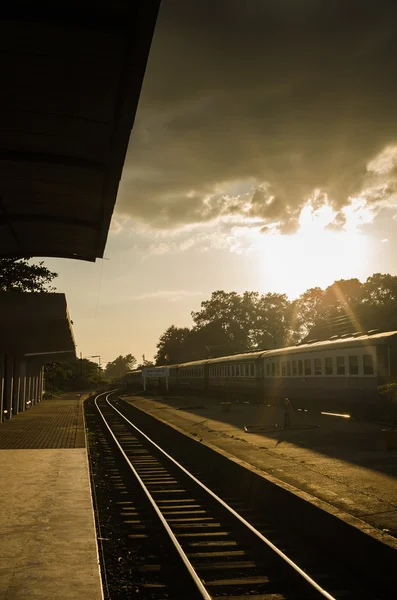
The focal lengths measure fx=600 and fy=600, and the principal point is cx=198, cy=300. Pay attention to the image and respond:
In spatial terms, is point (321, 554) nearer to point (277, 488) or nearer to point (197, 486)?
point (277, 488)

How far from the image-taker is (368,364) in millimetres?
20250

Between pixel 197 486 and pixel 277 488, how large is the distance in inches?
93.2

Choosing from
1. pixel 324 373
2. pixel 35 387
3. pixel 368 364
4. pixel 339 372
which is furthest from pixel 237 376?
pixel 368 364

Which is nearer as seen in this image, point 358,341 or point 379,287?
point 358,341

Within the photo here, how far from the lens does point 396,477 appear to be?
35.1 ft

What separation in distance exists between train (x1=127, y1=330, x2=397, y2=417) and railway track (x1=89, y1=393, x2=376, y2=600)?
31.6 feet

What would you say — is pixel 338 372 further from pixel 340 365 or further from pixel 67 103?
pixel 67 103

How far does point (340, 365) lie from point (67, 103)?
1832cm

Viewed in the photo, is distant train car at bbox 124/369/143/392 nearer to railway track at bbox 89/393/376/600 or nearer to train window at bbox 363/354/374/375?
train window at bbox 363/354/374/375

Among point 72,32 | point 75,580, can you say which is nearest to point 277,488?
point 75,580

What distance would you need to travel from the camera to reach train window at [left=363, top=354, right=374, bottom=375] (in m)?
20.0

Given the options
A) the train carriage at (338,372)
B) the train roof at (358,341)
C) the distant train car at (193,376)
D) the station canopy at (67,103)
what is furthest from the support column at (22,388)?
the station canopy at (67,103)

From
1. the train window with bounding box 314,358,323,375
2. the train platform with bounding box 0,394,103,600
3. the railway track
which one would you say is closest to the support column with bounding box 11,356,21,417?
the train platform with bounding box 0,394,103,600

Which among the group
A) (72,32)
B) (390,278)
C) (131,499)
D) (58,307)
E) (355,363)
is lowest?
(131,499)
